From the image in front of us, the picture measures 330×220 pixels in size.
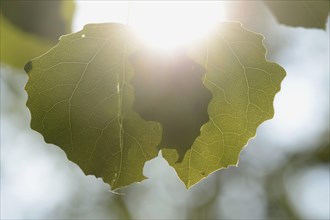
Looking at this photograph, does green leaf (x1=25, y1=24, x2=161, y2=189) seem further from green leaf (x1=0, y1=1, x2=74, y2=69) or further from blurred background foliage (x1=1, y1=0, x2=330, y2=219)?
blurred background foliage (x1=1, y1=0, x2=330, y2=219)

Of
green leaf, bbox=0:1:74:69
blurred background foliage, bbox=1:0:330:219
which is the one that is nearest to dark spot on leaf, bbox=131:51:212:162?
green leaf, bbox=0:1:74:69

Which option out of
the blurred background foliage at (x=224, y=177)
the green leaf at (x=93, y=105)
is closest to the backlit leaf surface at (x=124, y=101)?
the green leaf at (x=93, y=105)

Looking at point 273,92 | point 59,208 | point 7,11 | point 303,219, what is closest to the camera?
point 273,92

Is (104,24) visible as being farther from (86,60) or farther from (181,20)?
(181,20)

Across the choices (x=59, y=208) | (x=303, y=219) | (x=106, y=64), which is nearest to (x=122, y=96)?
(x=106, y=64)

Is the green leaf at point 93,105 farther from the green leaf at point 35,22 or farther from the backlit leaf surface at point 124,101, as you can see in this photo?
the green leaf at point 35,22

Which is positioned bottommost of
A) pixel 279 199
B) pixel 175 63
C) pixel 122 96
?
pixel 279 199

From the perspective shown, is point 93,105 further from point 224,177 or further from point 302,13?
point 224,177
